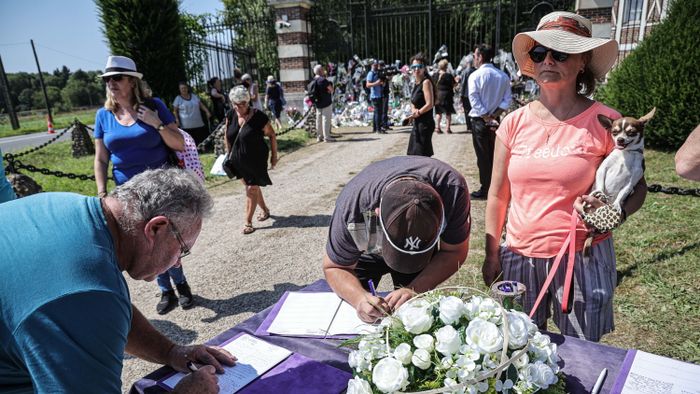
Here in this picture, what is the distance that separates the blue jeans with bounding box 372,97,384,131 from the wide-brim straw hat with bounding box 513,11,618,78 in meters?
10.4

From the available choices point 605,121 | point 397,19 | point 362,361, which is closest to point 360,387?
point 362,361

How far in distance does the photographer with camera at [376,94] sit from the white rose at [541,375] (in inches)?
436

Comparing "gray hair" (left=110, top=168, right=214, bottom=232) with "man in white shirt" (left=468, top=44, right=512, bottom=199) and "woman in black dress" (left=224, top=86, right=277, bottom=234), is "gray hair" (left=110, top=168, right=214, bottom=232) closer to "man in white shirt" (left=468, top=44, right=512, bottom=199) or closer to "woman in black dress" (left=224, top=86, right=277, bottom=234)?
"woman in black dress" (left=224, top=86, right=277, bottom=234)

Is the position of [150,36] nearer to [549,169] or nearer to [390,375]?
[549,169]

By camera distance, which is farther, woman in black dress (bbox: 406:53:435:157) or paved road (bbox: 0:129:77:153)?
paved road (bbox: 0:129:77:153)

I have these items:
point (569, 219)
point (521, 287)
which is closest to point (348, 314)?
point (521, 287)

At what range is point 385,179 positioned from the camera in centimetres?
182

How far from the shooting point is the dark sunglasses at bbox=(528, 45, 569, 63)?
1883 mm

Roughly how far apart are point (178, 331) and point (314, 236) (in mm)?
2122

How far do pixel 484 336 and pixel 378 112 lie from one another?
11.9 m

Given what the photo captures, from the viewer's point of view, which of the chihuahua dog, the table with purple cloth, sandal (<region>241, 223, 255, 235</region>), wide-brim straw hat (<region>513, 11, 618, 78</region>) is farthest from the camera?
sandal (<region>241, 223, 255, 235</region>)

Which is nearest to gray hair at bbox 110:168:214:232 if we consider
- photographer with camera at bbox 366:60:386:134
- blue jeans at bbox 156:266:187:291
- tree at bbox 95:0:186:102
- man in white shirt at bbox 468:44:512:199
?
blue jeans at bbox 156:266:187:291

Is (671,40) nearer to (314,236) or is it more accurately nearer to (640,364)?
(314,236)

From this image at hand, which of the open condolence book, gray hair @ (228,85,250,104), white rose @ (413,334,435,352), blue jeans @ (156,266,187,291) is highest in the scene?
gray hair @ (228,85,250,104)
